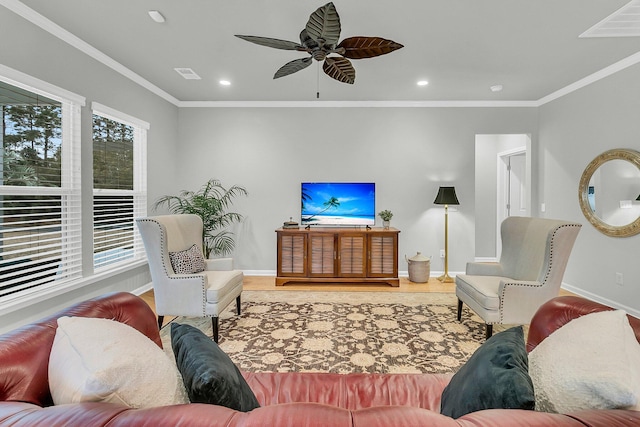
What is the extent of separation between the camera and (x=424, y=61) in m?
3.44

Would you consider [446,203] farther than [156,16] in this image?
Yes

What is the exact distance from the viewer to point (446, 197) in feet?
14.9

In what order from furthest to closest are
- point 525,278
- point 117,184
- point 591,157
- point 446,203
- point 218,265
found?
point 446,203 → point 591,157 → point 117,184 → point 218,265 → point 525,278

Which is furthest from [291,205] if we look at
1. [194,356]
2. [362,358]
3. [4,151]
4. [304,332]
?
[194,356]

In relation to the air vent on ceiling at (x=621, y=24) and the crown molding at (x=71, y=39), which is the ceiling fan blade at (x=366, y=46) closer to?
the air vent on ceiling at (x=621, y=24)

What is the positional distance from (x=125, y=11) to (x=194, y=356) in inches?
113

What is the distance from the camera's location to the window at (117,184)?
343 cm

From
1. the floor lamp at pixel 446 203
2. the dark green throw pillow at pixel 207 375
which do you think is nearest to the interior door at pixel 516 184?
the floor lamp at pixel 446 203

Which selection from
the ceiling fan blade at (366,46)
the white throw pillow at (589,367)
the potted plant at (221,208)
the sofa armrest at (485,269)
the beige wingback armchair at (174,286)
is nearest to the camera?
the white throw pillow at (589,367)

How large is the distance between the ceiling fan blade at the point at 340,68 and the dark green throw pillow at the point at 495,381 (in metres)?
2.05

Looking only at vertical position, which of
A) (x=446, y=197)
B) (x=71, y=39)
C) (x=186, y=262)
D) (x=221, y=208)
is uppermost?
(x=71, y=39)

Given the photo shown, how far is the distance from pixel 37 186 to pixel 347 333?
3.02 m

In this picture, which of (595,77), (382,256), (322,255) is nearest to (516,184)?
(595,77)

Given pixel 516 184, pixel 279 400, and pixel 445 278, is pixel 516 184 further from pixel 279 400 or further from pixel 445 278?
pixel 279 400
